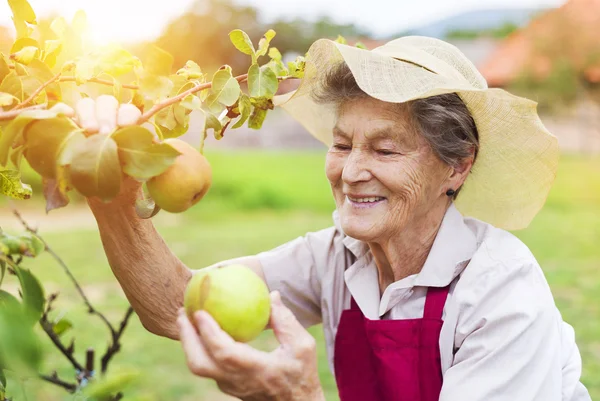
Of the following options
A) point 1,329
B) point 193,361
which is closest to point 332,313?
point 193,361

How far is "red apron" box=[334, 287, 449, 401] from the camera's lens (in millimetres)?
1752

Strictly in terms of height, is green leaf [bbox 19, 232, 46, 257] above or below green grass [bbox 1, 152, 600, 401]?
above

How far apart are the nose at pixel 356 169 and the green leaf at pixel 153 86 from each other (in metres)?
0.67

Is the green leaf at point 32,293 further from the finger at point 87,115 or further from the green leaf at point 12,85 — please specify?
the green leaf at point 12,85

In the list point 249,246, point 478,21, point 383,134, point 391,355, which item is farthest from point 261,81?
point 478,21

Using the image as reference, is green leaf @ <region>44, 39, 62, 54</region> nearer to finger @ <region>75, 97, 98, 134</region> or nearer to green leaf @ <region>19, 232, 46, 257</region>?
finger @ <region>75, 97, 98, 134</region>

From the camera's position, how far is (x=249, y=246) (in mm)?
8742

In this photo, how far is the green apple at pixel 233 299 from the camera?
1.17m

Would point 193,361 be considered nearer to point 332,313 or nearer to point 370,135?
point 370,135

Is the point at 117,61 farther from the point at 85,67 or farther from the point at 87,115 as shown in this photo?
the point at 87,115

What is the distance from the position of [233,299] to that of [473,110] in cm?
96

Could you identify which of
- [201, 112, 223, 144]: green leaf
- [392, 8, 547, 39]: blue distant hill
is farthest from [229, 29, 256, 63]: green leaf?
[392, 8, 547, 39]: blue distant hill

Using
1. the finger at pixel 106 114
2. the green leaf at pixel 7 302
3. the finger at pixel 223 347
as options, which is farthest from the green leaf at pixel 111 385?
the finger at pixel 106 114

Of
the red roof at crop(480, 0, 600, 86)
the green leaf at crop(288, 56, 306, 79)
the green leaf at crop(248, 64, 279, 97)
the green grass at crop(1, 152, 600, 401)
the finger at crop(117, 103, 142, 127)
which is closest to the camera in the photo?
the finger at crop(117, 103, 142, 127)
